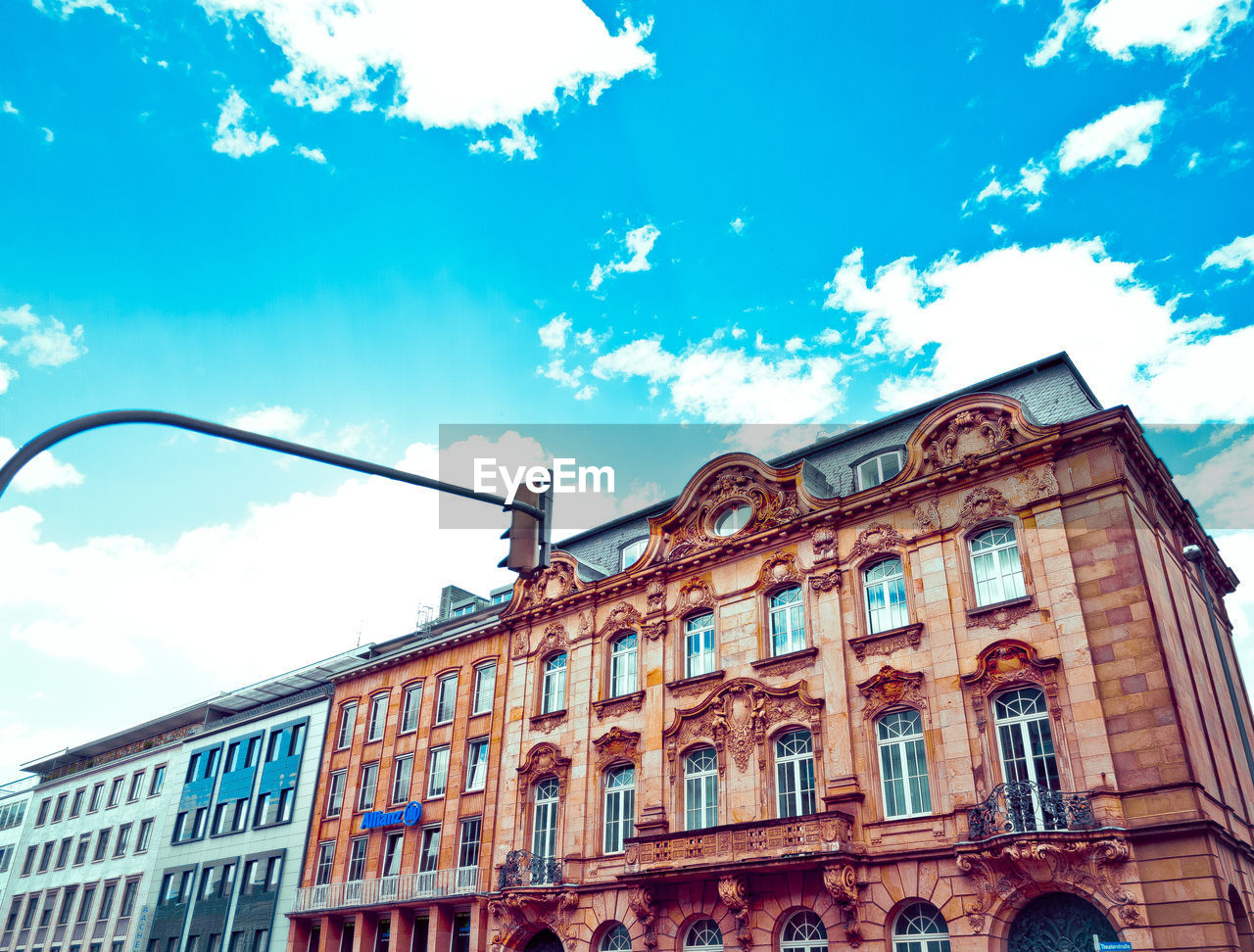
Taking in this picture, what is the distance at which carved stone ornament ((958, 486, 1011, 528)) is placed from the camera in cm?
2562

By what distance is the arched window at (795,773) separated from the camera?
26.7 m

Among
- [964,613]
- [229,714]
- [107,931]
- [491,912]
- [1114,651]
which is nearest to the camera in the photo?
[1114,651]

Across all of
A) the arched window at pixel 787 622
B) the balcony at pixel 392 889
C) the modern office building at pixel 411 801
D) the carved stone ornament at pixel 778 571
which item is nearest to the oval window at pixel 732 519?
the carved stone ornament at pixel 778 571

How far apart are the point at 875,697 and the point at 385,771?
74.1ft

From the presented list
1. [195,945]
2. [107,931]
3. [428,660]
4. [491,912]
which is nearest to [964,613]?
[491,912]

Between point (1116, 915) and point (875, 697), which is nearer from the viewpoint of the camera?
point (1116, 915)

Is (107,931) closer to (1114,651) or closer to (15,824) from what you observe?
(15,824)

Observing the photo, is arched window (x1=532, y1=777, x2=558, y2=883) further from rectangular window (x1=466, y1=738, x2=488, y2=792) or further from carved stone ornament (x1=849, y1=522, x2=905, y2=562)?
carved stone ornament (x1=849, y1=522, x2=905, y2=562)

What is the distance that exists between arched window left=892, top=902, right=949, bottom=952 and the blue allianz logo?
787 inches

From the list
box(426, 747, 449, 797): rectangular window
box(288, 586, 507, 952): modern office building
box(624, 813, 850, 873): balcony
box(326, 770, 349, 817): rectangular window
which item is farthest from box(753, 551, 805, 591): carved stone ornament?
box(326, 770, 349, 817): rectangular window

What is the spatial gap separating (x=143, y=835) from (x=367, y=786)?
2017 cm

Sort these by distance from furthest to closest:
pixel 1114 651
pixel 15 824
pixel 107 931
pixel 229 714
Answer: pixel 15 824, pixel 229 714, pixel 107 931, pixel 1114 651

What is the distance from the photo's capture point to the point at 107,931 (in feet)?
168

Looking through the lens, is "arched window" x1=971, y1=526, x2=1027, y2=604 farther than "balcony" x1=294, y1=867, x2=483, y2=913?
No
